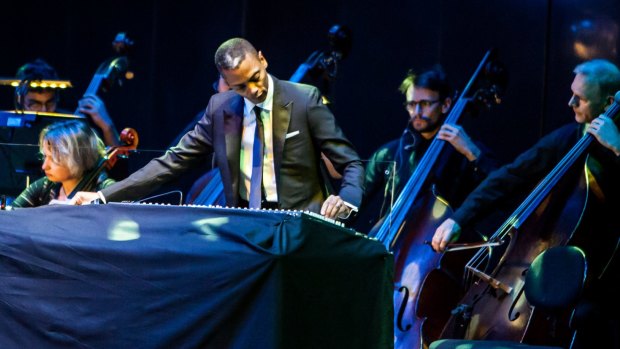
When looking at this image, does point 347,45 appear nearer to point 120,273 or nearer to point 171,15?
point 171,15

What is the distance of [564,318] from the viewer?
395 centimetres

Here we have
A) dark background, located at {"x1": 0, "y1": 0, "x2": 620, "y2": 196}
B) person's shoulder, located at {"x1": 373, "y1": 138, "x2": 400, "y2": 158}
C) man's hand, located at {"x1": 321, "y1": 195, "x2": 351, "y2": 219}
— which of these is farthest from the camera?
dark background, located at {"x1": 0, "y1": 0, "x2": 620, "y2": 196}

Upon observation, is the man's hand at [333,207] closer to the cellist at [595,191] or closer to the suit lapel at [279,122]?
the suit lapel at [279,122]

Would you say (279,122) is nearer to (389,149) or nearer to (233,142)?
(233,142)

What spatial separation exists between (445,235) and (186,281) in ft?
6.83

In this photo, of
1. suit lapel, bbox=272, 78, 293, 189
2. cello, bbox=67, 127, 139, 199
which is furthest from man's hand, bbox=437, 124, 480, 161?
cello, bbox=67, 127, 139, 199

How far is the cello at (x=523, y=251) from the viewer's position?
13.3 feet

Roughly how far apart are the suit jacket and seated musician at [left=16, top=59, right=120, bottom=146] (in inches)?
66.6

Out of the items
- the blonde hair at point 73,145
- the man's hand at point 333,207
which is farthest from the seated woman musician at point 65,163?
the man's hand at point 333,207

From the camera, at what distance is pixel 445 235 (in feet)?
14.6

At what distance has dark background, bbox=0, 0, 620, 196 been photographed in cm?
524

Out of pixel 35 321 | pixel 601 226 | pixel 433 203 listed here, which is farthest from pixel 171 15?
pixel 35 321

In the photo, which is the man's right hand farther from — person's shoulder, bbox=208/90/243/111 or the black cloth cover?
the black cloth cover

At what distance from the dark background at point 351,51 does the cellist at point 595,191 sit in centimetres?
72
